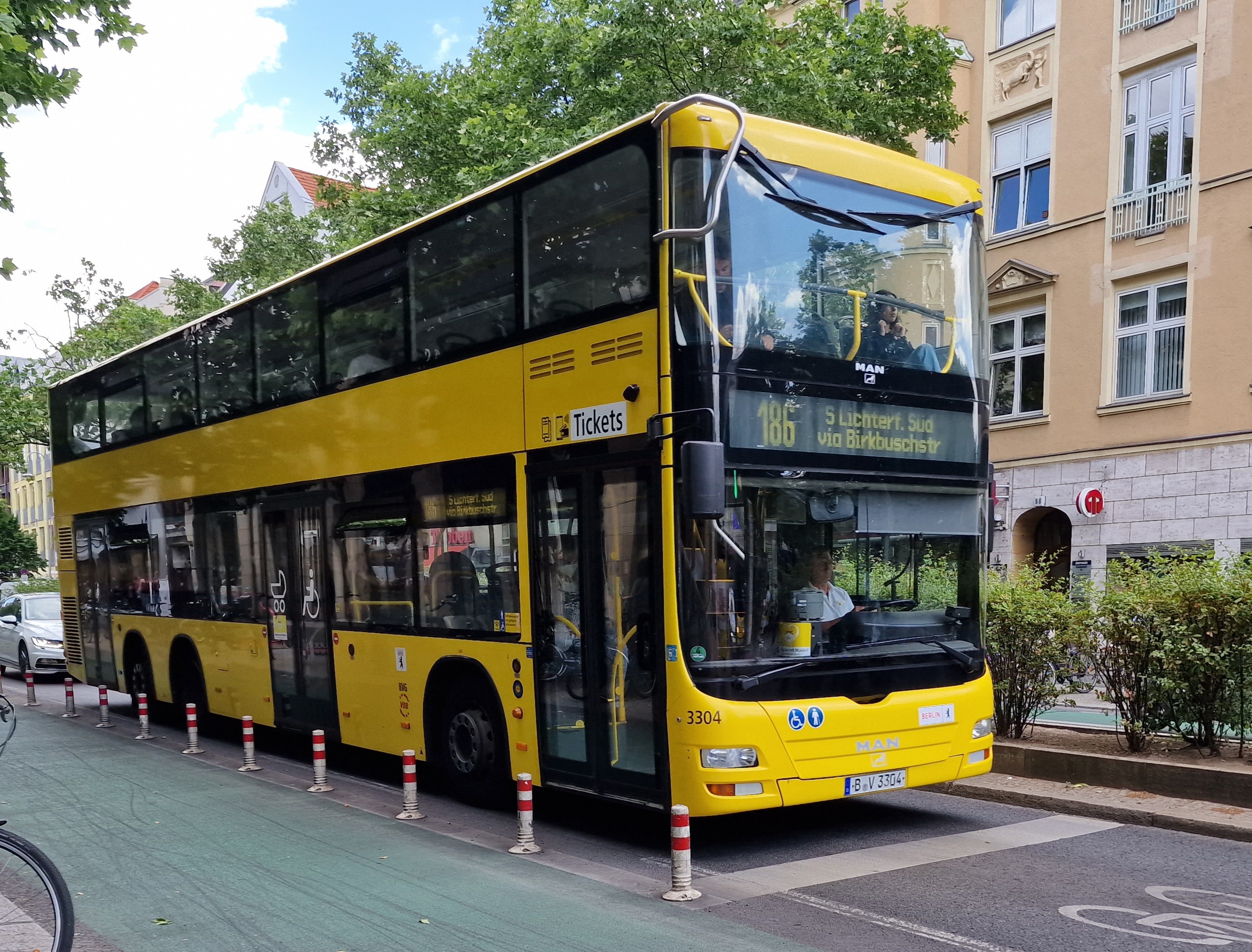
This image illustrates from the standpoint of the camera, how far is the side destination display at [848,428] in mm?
6926

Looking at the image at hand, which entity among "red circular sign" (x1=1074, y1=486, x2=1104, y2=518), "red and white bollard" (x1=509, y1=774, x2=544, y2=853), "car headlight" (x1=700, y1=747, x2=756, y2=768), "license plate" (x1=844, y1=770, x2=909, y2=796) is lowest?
"red and white bollard" (x1=509, y1=774, x2=544, y2=853)

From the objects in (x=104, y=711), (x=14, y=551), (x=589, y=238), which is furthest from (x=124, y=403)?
(x=14, y=551)

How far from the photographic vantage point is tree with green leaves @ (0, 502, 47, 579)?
2450 inches

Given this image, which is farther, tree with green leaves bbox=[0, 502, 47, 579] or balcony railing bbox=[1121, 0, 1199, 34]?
tree with green leaves bbox=[0, 502, 47, 579]

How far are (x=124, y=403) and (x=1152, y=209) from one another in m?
16.7

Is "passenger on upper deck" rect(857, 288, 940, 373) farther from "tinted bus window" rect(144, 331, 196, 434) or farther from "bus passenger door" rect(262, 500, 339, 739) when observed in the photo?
"tinted bus window" rect(144, 331, 196, 434)

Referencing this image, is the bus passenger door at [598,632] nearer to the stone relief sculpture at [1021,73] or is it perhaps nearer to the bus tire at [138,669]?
the bus tire at [138,669]

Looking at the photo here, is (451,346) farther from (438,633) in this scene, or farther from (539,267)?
(438,633)

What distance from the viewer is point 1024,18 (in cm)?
2280

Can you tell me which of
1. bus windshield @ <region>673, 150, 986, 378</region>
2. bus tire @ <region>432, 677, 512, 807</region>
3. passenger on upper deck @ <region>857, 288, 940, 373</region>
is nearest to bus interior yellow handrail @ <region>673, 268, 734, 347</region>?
bus windshield @ <region>673, 150, 986, 378</region>

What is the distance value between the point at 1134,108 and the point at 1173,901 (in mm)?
17817

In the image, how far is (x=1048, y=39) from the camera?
22.1 metres

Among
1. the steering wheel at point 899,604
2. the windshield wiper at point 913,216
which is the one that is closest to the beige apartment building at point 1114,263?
the windshield wiper at point 913,216

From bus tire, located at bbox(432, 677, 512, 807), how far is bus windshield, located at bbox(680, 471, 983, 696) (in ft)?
8.06
